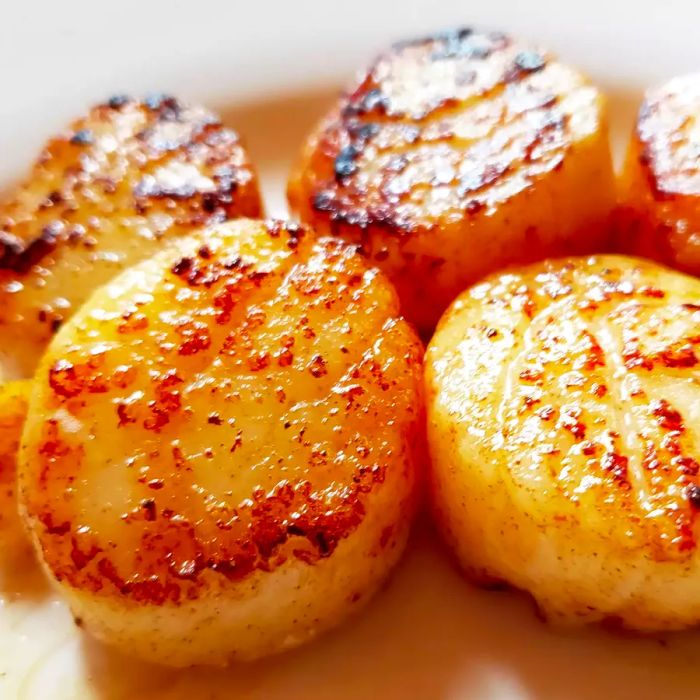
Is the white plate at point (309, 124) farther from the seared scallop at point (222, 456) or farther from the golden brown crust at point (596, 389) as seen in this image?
the golden brown crust at point (596, 389)

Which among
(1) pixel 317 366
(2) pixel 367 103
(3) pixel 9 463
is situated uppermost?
(2) pixel 367 103

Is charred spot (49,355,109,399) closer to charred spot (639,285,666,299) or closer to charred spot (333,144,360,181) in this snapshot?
charred spot (333,144,360,181)

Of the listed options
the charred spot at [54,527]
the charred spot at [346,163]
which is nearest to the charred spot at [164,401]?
the charred spot at [54,527]

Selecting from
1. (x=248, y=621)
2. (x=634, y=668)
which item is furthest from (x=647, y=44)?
(x=248, y=621)

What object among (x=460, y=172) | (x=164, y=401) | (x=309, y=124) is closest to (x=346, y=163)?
(x=460, y=172)

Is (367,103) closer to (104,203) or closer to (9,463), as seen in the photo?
(104,203)

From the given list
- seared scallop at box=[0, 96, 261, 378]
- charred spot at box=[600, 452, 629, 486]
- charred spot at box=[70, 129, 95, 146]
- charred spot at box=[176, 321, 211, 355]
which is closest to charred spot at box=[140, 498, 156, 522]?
charred spot at box=[176, 321, 211, 355]

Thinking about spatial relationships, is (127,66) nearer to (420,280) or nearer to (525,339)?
(420,280)
